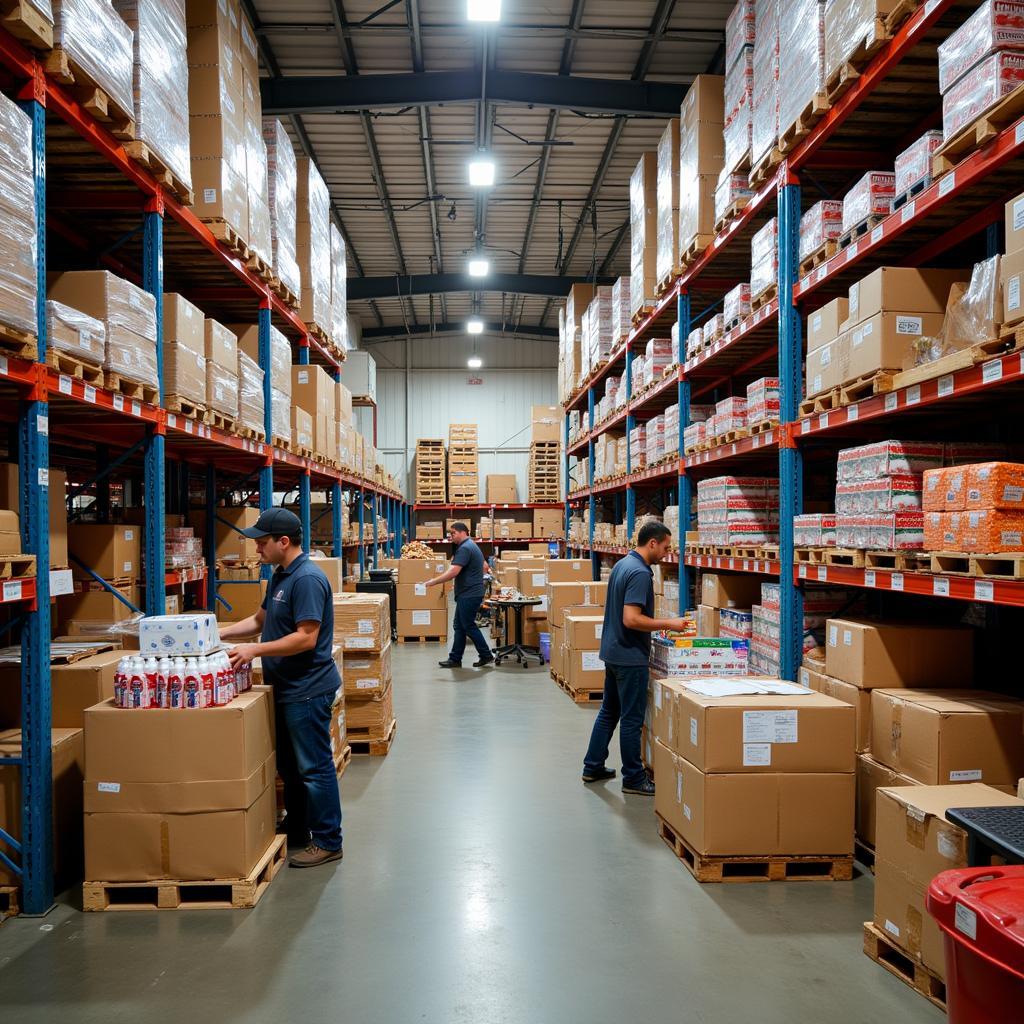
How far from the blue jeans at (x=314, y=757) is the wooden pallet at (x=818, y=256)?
4.35m

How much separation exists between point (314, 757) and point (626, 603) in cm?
227

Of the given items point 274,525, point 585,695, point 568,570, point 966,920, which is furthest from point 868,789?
point 568,570

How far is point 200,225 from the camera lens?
20.0 feet

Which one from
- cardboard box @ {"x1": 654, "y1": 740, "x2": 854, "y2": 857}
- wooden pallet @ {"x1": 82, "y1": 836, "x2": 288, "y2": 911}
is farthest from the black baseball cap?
cardboard box @ {"x1": 654, "y1": 740, "x2": 854, "y2": 857}

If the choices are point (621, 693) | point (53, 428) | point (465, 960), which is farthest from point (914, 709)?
point (53, 428)

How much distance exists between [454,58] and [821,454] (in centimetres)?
726

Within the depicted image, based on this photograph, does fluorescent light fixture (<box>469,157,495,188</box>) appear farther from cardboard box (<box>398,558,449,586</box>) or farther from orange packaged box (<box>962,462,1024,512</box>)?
orange packaged box (<box>962,462,1024,512</box>)

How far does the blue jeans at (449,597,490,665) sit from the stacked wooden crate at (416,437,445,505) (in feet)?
42.2

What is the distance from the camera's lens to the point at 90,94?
4230mm

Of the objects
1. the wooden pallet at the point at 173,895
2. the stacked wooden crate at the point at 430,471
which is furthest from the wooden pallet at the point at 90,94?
the stacked wooden crate at the point at 430,471

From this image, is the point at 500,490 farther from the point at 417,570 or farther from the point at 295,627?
the point at 295,627

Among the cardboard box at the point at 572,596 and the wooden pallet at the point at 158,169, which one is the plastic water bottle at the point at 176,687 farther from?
the cardboard box at the point at 572,596

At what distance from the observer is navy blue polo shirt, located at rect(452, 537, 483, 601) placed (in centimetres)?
1051

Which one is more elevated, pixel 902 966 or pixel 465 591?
pixel 465 591
